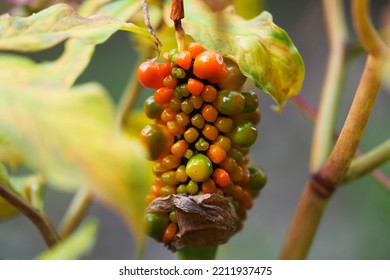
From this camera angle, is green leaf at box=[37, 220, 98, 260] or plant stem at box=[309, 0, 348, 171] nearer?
green leaf at box=[37, 220, 98, 260]

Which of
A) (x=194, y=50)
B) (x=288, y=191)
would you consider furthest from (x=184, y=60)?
(x=288, y=191)

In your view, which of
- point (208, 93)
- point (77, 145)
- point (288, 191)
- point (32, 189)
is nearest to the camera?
point (77, 145)

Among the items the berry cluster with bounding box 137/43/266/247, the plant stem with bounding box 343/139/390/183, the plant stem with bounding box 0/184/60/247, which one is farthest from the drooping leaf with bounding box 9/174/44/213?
the plant stem with bounding box 343/139/390/183

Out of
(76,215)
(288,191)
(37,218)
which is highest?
(37,218)

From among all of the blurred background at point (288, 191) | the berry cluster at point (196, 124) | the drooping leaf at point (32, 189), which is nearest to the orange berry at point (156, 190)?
the berry cluster at point (196, 124)

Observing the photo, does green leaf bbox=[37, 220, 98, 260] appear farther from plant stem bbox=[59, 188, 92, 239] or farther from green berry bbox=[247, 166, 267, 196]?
plant stem bbox=[59, 188, 92, 239]

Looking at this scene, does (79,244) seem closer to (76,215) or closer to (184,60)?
(184,60)

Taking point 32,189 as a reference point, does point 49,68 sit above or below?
above
